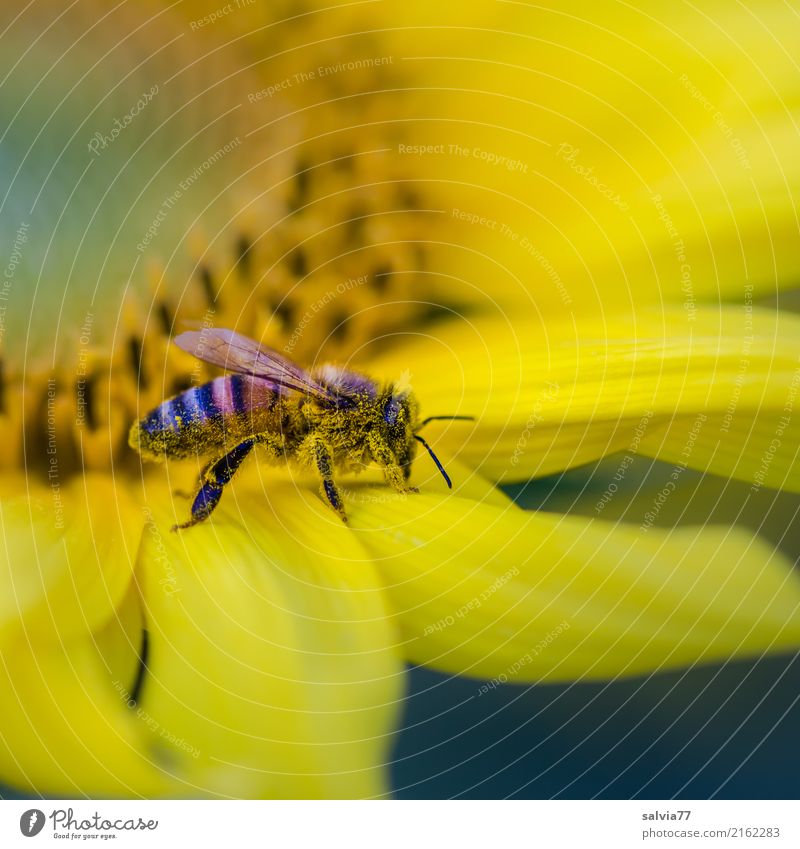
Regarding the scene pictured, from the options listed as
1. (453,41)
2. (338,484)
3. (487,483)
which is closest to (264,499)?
(338,484)

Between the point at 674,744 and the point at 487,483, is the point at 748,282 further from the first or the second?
the point at 674,744

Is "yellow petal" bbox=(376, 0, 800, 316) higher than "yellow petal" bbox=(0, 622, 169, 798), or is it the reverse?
"yellow petal" bbox=(376, 0, 800, 316)
